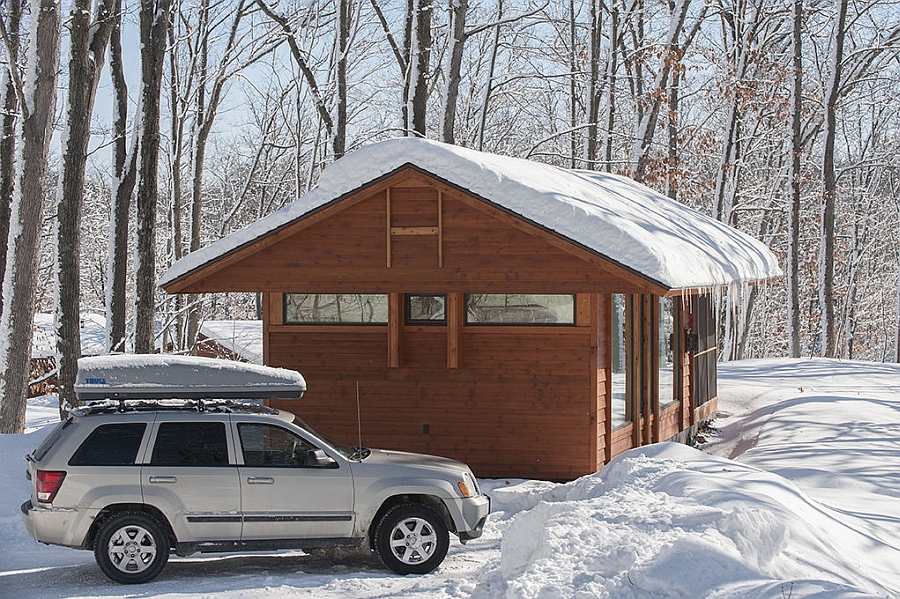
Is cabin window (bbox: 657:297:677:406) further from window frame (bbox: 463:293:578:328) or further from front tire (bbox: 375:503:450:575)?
front tire (bbox: 375:503:450:575)

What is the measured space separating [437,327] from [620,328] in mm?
2758

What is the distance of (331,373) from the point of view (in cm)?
1409

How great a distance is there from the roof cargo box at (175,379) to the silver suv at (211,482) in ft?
0.03

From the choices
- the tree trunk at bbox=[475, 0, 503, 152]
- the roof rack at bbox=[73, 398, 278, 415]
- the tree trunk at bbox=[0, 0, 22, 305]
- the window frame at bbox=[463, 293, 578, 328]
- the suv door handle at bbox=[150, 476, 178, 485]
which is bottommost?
the suv door handle at bbox=[150, 476, 178, 485]

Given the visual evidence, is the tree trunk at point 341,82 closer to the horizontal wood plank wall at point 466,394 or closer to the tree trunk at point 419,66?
the tree trunk at point 419,66

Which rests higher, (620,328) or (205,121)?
(205,121)

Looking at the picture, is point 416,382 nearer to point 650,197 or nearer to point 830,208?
point 650,197

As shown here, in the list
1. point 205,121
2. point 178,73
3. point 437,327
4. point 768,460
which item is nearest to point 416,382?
point 437,327

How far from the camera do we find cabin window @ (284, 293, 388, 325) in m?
14.1

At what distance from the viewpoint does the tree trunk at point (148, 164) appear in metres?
17.2

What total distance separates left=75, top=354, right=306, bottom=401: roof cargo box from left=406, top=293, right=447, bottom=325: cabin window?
15.5ft

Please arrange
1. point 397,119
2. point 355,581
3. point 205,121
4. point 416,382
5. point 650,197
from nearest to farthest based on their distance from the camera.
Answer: point 355,581 < point 416,382 < point 650,197 < point 205,121 < point 397,119

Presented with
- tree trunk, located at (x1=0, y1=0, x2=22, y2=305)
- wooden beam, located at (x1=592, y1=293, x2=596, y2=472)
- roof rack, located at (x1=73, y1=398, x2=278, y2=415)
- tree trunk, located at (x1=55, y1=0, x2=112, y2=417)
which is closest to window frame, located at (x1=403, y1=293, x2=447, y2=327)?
wooden beam, located at (x1=592, y1=293, x2=596, y2=472)

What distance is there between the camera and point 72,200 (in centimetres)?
1670
